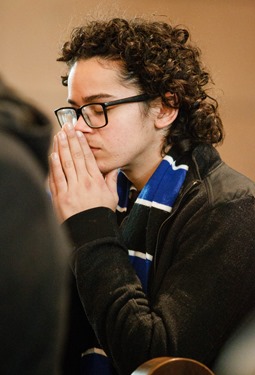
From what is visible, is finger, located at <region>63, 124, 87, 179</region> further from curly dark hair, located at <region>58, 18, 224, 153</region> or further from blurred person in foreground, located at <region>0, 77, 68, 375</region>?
blurred person in foreground, located at <region>0, 77, 68, 375</region>

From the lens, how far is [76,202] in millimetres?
1474

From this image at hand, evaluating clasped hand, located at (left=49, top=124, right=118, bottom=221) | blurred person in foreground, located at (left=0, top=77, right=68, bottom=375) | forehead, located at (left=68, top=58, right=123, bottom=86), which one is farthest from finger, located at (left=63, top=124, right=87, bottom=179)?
blurred person in foreground, located at (left=0, top=77, right=68, bottom=375)

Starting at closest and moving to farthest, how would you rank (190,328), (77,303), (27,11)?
(190,328) → (77,303) → (27,11)

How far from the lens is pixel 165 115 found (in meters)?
1.65

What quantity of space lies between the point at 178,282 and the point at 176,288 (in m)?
0.01

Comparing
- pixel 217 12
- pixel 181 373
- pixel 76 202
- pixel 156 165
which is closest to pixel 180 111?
pixel 156 165

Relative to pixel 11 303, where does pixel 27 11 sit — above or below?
above

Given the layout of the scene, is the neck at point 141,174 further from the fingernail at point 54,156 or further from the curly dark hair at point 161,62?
the fingernail at point 54,156

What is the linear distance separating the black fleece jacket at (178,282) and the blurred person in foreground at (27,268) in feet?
2.21

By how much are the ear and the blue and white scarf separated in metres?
0.09

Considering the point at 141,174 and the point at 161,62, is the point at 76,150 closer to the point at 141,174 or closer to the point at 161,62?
the point at 141,174

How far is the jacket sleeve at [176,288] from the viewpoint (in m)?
1.31

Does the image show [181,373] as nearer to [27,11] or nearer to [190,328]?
[190,328]

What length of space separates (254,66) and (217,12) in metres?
0.33
